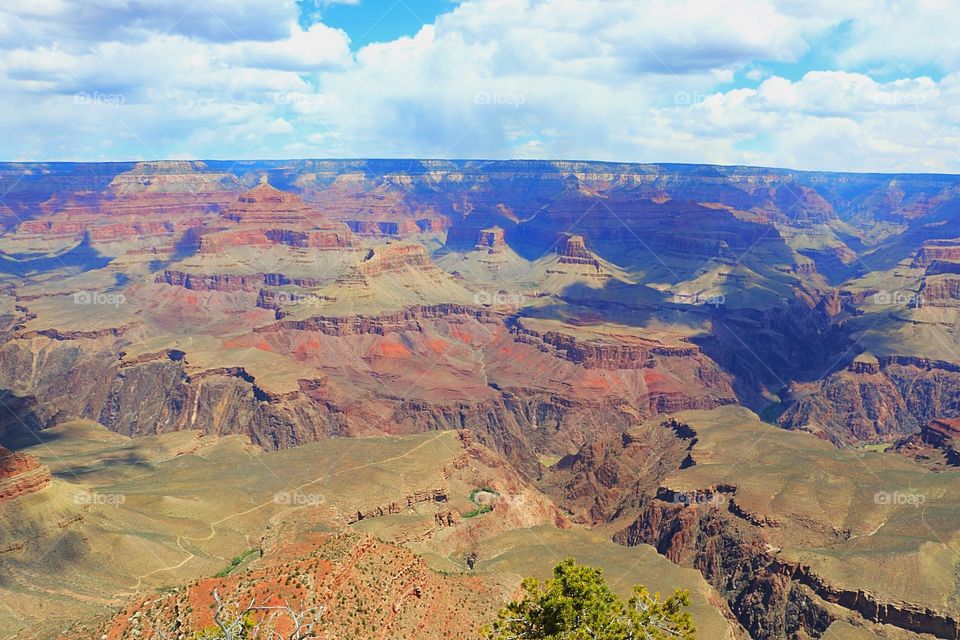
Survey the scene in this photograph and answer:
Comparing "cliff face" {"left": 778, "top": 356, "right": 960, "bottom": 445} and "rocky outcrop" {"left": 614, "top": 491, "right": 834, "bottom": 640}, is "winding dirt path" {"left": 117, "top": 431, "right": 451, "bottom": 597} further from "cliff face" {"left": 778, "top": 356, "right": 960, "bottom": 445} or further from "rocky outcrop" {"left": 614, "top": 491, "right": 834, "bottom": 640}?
"cliff face" {"left": 778, "top": 356, "right": 960, "bottom": 445}

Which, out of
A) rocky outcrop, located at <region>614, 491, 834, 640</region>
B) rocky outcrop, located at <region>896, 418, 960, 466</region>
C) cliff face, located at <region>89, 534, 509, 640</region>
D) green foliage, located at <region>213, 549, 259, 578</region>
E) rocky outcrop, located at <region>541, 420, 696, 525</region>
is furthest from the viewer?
rocky outcrop, located at <region>896, 418, 960, 466</region>

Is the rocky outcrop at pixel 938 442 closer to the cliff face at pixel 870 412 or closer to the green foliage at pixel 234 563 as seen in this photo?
the cliff face at pixel 870 412

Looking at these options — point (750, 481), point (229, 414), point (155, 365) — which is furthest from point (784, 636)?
point (155, 365)

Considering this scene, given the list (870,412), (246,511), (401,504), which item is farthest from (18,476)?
(870,412)

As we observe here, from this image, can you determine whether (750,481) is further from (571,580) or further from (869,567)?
(571,580)

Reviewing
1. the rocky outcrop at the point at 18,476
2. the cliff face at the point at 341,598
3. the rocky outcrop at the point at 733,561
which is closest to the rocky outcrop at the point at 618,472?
the rocky outcrop at the point at 733,561

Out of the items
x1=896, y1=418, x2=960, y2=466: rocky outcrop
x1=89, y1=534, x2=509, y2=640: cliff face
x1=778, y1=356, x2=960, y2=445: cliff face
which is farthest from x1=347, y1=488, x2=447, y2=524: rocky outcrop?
x1=778, y1=356, x2=960, y2=445: cliff face
